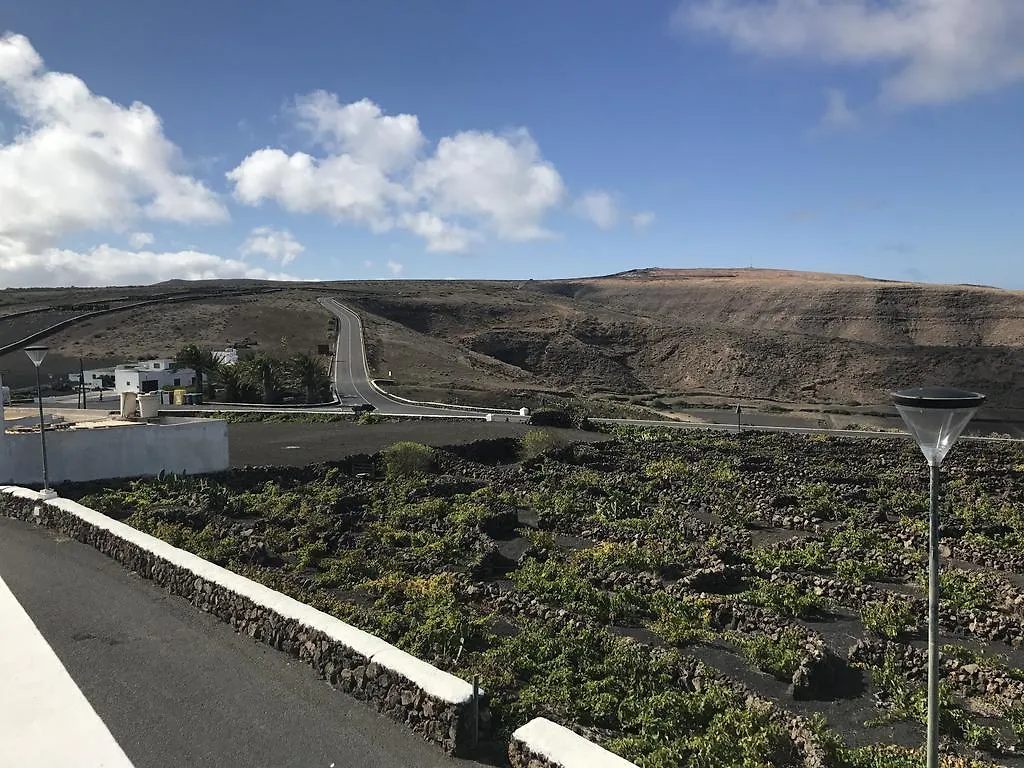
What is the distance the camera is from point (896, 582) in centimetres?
1404

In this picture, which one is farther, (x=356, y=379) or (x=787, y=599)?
(x=356, y=379)

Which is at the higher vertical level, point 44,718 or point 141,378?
point 141,378

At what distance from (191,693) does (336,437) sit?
25042mm

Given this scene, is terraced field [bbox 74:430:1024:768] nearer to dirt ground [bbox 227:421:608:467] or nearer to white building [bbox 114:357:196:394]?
dirt ground [bbox 227:421:608:467]

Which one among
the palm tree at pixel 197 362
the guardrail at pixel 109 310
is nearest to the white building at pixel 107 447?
the palm tree at pixel 197 362

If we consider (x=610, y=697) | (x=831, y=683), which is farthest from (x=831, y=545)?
(x=610, y=697)

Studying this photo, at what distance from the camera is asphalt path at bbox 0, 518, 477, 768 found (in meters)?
6.69

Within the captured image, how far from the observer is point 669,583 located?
1378 centimetres

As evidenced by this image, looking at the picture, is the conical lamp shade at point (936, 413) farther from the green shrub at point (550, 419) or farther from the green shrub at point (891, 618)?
the green shrub at point (550, 419)

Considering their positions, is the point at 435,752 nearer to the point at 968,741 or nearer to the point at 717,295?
the point at 968,741

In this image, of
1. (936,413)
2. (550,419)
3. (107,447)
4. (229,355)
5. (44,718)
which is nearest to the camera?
(936,413)

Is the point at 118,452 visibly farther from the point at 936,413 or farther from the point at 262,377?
the point at 262,377

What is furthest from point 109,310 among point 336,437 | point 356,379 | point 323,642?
point 323,642

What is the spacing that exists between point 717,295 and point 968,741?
471 feet
